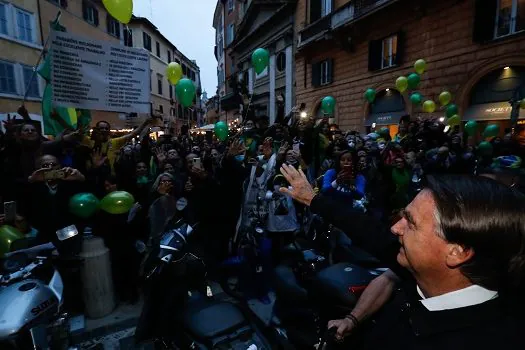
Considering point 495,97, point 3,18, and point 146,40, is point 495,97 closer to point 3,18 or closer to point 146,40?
point 3,18

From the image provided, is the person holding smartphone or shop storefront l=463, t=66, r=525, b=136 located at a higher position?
shop storefront l=463, t=66, r=525, b=136

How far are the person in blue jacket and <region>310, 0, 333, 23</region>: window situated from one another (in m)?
16.9

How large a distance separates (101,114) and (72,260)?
74.4 feet

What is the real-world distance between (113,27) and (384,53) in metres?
21.2

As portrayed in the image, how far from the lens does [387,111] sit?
14602 mm

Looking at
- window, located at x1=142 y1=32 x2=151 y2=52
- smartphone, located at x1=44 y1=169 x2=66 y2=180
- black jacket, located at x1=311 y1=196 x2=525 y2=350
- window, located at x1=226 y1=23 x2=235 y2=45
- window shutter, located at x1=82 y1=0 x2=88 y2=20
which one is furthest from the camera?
window, located at x1=226 y1=23 x2=235 y2=45

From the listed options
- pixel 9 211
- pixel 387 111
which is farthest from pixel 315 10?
pixel 9 211

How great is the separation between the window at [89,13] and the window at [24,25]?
189 inches

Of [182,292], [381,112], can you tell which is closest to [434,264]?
[182,292]

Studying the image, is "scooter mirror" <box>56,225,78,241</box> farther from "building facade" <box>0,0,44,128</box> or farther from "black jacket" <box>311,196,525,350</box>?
"building facade" <box>0,0,44,128</box>

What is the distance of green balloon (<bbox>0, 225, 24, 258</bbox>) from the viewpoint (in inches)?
103

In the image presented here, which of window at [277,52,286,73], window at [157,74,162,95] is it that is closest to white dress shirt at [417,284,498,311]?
window at [277,52,286,73]

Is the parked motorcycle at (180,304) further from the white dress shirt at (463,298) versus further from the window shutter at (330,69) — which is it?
the window shutter at (330,69)

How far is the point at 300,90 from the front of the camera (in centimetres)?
2064
